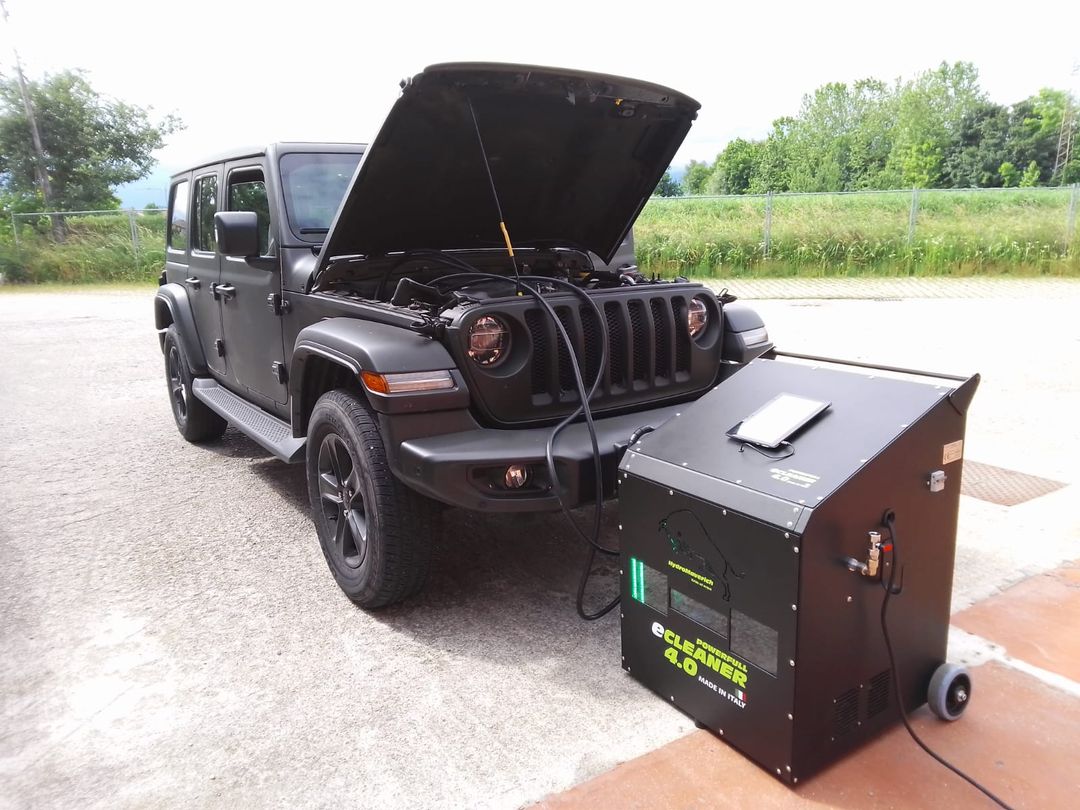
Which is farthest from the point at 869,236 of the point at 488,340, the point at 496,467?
the point at 496,467

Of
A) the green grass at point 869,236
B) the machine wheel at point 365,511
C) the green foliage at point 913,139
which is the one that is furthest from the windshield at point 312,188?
the green foliage at point 913,139

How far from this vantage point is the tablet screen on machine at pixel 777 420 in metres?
2.39

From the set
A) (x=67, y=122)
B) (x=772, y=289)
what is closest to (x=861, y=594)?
(x=772, y=289)

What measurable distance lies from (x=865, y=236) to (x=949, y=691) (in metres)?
17.5

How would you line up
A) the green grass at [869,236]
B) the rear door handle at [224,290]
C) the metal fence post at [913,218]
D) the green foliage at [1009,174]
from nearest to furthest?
1. the rear door handle at [224,290]
2. the green grass at [869,236]
3. the metal fence post at [913,218]
4. the green foliage at [1009,174]

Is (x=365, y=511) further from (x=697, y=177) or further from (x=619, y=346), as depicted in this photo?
(x=697, y=177)

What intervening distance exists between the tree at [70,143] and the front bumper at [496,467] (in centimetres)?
3131

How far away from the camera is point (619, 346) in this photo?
11.4ft

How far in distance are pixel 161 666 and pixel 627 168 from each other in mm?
3180

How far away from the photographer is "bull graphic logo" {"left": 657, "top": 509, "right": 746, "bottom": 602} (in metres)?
2.36

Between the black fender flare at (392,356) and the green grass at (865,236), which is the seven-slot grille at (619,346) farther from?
the green grass at (865,236)

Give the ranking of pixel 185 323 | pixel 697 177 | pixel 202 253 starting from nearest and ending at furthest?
pixel 202 253
pixel 185 323
pixel 697 177

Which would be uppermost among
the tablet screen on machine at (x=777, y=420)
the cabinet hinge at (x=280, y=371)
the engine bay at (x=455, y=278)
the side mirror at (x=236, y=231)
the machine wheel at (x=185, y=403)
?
the side mirror at (x=236, y=231)

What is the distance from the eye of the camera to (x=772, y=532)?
2.15m
